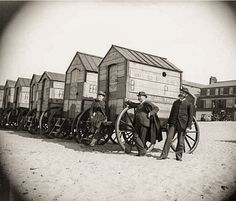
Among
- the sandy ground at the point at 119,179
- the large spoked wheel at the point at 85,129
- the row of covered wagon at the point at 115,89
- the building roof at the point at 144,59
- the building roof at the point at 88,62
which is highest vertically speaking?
the building roof at the point at 88,62

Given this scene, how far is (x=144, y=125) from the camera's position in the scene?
544 cm

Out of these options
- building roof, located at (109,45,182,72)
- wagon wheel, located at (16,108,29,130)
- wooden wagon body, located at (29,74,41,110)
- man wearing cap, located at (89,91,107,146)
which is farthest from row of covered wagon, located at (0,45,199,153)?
wooden wagon body, located at (29,74,41,110)

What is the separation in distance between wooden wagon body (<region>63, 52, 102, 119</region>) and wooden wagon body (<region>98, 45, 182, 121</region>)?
1.63 metres

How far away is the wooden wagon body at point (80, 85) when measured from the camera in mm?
8559

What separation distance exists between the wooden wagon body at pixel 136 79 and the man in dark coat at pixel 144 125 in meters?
0.69

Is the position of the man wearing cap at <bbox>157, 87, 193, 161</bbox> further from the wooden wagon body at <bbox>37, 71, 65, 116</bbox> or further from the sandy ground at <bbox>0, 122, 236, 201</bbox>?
the wooden wagon body at <bbox>37, 71, 65, 116</bbox>

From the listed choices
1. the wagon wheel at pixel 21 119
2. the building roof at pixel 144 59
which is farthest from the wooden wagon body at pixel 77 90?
the wagon wheel at pixel 21 119

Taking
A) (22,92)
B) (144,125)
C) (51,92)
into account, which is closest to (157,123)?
(144,125)

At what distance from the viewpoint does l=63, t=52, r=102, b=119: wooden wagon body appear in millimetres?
8559

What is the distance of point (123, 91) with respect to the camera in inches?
244

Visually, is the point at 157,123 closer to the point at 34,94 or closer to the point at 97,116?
the point at 97,116

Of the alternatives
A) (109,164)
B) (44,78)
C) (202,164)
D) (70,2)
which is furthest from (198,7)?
(44,78)

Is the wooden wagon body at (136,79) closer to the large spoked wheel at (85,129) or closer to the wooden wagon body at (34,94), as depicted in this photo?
the large spoked wheel at (85,129)

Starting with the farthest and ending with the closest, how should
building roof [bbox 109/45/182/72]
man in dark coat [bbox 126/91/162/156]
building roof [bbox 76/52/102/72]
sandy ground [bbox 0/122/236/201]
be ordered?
building roof [bbox 76/52/102/72], building roof [bbox 109/45/182/72], man in dark coat [bbox 126/91/162/156], sandy ground [bbox 0/122/236/201]
